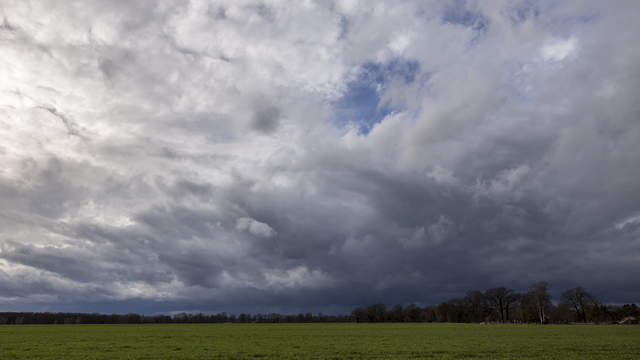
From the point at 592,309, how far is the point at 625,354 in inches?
7282

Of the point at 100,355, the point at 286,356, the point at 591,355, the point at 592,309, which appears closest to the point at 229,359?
the point at 286,356

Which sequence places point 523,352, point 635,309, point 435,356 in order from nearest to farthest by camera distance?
point 435,356 < point 523,352 < point 635,309

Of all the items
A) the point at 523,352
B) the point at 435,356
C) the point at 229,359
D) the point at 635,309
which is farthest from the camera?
the point at 635,309

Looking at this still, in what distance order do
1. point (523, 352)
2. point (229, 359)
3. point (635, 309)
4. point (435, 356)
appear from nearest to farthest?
point (229, 359)
point (435, 356)
point (523, 352)
point (635, 309)

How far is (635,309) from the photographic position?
194000 mm

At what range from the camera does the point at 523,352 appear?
44.8 meters

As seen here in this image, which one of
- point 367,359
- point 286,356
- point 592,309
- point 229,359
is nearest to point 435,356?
point 367,359

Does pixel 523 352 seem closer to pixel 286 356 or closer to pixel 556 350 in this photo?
pixel 556 350

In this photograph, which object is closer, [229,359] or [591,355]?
[229,359]

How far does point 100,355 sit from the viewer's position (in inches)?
1678

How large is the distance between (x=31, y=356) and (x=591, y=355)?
5465 cm

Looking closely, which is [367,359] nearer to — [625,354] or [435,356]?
[435,356]

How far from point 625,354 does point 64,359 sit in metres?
53.7

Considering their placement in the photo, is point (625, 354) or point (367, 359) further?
point (625, 354)
